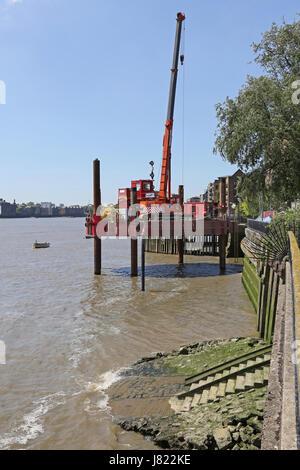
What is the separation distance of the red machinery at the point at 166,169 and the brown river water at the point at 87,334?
5.61 meters

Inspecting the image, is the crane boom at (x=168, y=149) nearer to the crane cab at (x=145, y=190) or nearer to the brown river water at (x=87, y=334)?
the crane cab at (x=145, y=190)

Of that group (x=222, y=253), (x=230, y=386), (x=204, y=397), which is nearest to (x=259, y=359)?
(x=230, y=386)

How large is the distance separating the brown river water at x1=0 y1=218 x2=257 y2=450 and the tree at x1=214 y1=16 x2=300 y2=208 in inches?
248

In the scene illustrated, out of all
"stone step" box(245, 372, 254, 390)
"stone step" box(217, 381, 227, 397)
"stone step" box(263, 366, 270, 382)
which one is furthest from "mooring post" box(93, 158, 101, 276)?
"stone step" box(263, 366, 270, 382)

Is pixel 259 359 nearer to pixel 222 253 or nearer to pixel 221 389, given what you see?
pixel 221 389

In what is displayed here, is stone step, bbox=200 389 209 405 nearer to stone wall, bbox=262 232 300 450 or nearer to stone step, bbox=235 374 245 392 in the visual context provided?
stone step, bbox=235 374 245 392

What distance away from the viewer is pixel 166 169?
2709 centimetres

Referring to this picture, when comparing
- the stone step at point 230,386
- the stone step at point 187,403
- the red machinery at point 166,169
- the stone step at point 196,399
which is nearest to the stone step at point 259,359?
the stone step at point 230,386

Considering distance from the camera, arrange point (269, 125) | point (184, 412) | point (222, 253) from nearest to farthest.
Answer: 1. point (184, 412)
2. point (269, 125)
3. point (222, 253)

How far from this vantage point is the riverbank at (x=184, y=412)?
5.93 m

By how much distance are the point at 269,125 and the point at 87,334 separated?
1305 cm

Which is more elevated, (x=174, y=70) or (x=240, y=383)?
(x=174, y=70)

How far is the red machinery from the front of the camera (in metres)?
26.0

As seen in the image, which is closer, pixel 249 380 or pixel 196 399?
pixel 249 380
